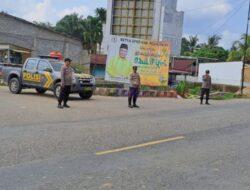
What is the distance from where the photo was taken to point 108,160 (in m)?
9.00

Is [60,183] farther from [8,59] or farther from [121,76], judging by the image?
[8,59]

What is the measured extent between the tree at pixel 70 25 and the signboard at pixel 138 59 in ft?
224

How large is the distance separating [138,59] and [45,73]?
7.17 metres

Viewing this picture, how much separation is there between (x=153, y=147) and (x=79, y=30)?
8693 centimetres

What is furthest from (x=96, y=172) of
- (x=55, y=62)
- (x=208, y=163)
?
(x=55, y=62)

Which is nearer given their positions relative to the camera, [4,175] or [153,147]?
[4,175]

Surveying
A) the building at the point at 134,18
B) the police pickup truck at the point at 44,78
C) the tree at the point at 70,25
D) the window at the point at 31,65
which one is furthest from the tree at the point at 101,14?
the window at the point at 31,65

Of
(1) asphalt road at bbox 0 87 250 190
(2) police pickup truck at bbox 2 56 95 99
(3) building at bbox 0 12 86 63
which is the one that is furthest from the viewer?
(3) building at bbox 0 12 86 63

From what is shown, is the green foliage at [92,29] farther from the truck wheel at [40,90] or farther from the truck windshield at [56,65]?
the truck windshield at [56,65]

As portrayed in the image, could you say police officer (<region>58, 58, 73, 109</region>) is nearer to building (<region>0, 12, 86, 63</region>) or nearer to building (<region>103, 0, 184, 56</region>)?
building (<region>103, 0, 184, 56</region>)

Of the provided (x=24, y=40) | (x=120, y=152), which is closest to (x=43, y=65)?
(x=120, y=152)

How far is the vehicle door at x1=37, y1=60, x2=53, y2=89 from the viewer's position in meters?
22.8

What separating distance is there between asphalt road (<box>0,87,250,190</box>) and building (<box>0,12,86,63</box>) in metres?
27.8

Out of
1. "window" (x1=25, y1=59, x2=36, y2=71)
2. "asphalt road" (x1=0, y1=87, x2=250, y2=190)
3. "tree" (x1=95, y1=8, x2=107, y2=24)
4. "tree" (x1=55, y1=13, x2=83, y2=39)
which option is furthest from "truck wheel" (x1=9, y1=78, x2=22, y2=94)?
"tree" (x1=55, y1=13, x2=83, y2=39)
